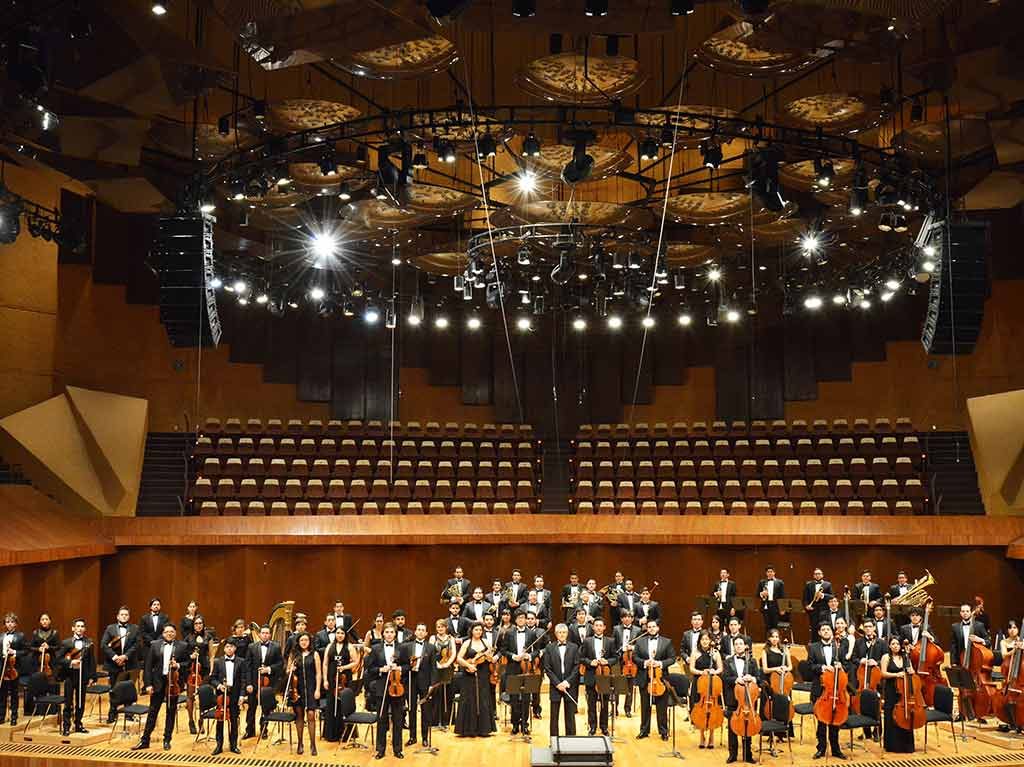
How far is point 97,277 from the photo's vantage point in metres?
17.4

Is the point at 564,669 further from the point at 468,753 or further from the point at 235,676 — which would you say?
the point at 235,676

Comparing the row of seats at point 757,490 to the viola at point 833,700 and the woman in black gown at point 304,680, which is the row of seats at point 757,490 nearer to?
the viola at point 833,700

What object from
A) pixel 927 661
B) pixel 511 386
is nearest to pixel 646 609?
pixel 927 661

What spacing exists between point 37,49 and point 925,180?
30.0 ft

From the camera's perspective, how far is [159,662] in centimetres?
955

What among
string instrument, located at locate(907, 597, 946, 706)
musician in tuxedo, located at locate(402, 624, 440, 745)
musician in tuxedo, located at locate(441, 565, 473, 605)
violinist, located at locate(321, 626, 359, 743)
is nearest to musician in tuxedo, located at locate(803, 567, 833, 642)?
string instrument, located at locate(907, 597, 946, 706)

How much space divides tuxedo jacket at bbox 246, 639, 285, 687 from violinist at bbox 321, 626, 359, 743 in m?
0.41

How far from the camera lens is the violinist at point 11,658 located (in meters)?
9.89

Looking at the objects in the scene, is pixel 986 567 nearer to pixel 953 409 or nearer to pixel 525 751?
pixel 953 409

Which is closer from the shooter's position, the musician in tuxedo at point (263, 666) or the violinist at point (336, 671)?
the musician in tuxedo at point (263, 666)

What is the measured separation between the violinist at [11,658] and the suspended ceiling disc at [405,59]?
618 centimetres

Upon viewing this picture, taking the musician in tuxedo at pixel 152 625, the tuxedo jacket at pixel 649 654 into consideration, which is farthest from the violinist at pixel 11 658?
the tuxedo jacket at pixel 649 654

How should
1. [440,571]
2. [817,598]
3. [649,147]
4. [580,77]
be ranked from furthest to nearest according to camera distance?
[440,571]
[817,598]
[649,147]
[580,77]

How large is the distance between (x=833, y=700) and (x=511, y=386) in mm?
11561
